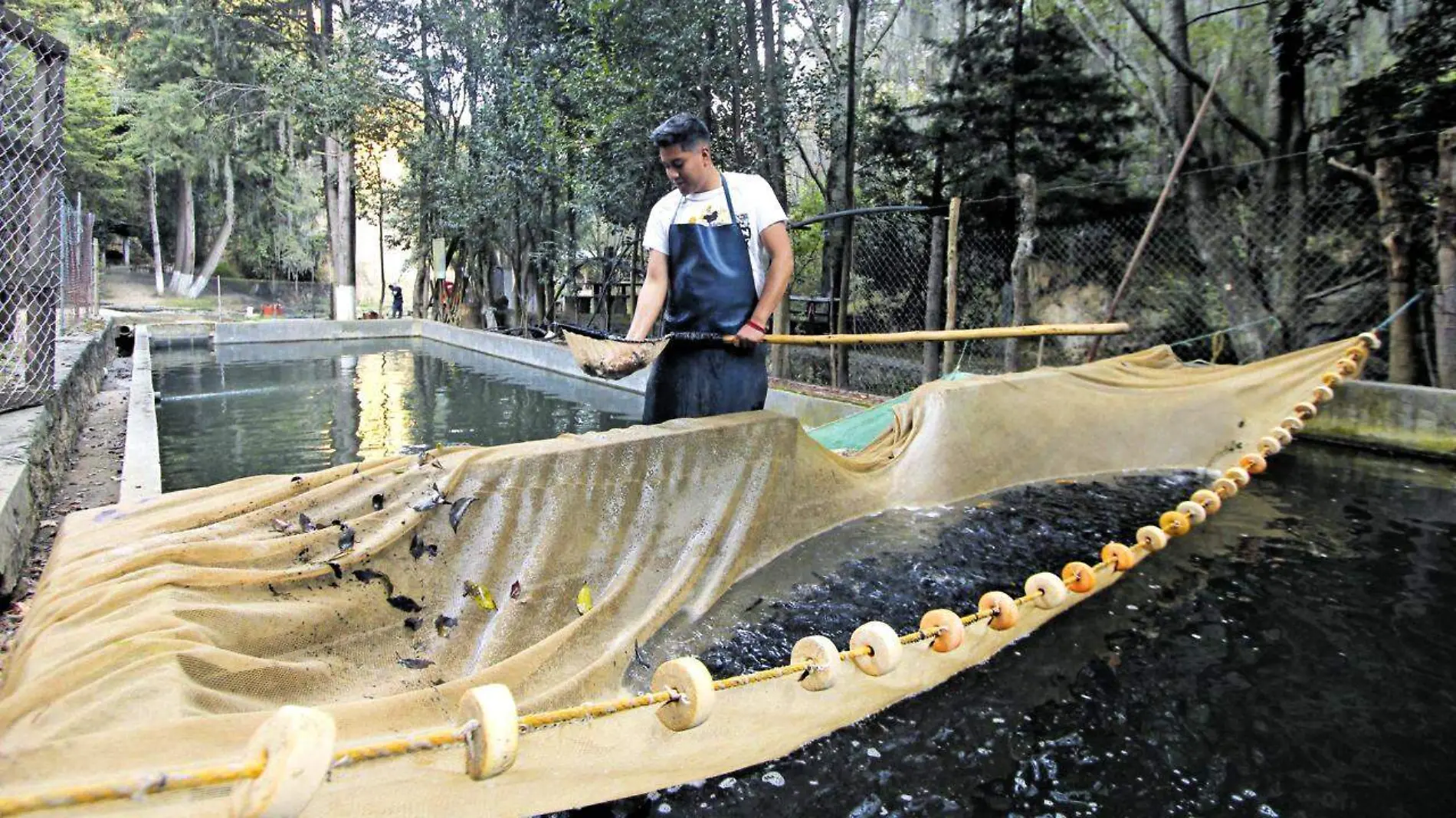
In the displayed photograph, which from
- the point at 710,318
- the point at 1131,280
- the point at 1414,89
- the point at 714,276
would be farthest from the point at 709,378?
the point at 1414,89

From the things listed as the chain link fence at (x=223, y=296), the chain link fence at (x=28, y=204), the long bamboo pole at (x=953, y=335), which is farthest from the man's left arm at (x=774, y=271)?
the chain link fence at (x=223, y=296)

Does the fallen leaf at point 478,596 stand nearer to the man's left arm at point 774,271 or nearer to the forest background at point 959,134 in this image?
the man's left arm at point 774,271

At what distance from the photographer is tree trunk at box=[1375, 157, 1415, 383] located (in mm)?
6594

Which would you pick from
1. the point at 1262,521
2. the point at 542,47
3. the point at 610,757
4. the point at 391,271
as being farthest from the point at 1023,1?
the point at 391,271

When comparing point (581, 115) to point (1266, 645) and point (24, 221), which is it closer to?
point (24, 221)

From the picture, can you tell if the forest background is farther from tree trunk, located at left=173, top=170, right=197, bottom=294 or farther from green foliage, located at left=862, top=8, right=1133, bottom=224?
tree trunk, located at left=173, top=170, right=197, bottom=294

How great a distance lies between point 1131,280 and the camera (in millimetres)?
7695

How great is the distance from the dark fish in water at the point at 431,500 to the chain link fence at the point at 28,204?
348 cm

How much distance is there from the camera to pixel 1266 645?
9.63 feet

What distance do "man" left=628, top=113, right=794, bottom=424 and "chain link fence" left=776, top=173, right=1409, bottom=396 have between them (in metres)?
4.28

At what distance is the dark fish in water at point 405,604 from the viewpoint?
2234mm

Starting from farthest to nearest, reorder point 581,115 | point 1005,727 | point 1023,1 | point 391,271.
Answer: point 391,271 < point 581,115 < point 1023,1 < point 1005,727

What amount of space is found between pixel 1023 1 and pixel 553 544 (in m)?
11.8

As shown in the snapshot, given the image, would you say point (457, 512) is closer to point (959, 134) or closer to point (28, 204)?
point (28, 204)
